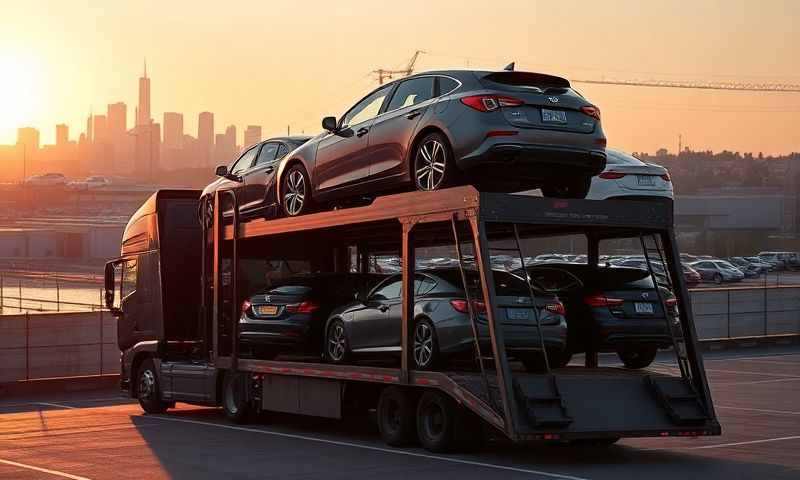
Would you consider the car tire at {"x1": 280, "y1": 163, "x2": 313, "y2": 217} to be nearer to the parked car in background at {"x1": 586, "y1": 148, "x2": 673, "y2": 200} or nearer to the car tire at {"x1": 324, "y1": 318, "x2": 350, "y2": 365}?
the car tire at {"x1": 324, "y1": 318, "x2": 350, "y2": 365}

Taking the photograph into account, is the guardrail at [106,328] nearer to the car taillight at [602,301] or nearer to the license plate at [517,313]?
the car taillight at [602,301]

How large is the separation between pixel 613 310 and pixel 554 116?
8.29 feet

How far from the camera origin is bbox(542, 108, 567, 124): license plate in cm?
1413

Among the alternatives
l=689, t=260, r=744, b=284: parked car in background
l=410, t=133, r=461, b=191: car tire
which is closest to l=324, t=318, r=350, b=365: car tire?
→ l=410, t=133, r=461, b=191: car tire

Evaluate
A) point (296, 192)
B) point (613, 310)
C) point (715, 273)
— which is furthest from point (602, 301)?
point (715, 273)

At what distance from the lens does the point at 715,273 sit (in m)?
93.2

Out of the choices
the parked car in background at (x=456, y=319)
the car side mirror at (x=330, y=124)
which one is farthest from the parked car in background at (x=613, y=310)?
the car side mirror at (x=330, y=124)

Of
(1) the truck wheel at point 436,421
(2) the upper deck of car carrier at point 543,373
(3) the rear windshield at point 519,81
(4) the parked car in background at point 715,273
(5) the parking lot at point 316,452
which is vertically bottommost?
(5) the parking lot at point 316,452

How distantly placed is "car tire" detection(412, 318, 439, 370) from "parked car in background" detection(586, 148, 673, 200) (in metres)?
3.03

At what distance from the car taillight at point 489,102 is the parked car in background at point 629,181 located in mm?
2681

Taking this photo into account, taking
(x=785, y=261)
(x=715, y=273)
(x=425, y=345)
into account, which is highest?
(x=785, y=261)

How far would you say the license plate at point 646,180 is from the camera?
655 inches

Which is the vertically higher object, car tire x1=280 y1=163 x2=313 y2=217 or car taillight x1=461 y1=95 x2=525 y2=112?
car taillight x1=461 y1=95 x2=525 y2=112

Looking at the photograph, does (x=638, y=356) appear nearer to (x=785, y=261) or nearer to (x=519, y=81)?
(x=519, y=81)
